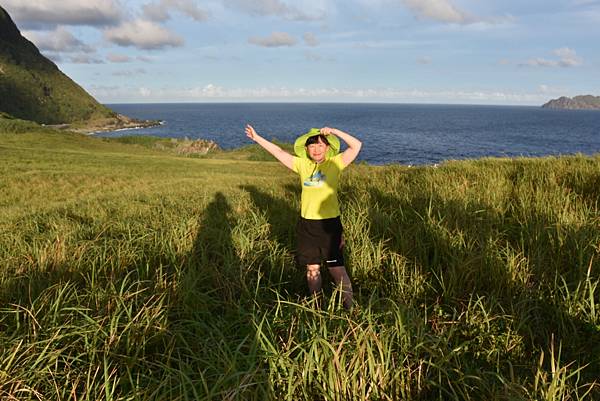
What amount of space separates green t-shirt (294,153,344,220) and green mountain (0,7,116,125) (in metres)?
147

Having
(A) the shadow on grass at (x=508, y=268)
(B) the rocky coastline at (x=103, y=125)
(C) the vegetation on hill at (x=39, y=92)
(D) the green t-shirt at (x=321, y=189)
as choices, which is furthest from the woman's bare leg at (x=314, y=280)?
(C) the vegetation on hill at (x=39, y=92)

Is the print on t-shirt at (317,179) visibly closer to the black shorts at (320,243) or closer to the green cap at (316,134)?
the green cap at (316,134)

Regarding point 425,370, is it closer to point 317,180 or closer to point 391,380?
point 391,380

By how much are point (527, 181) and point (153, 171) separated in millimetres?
20498

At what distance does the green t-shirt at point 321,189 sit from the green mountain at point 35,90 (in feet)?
483

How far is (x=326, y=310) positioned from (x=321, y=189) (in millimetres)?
1543

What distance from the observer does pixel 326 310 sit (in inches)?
116

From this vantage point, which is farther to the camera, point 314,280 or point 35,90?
point 35,90

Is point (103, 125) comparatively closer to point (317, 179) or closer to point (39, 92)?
point (39, 92)

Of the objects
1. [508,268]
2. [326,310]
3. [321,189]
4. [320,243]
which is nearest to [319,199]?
[321,189]

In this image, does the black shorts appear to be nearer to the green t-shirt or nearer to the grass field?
the green t-shirt

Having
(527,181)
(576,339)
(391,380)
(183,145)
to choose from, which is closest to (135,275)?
(391,380)

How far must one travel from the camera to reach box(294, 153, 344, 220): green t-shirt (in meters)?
4.08

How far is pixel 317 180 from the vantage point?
13.4 feet
